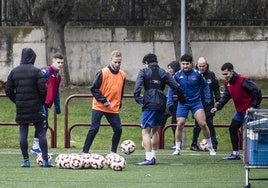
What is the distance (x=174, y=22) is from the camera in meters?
28.3

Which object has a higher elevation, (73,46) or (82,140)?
(73,46)

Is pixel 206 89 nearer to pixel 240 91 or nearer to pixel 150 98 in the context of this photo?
pixel 240 91

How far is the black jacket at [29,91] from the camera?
55.6ft

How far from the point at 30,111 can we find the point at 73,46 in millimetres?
12288

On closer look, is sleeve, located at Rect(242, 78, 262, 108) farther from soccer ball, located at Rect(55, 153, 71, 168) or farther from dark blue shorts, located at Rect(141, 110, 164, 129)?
soccer ball, located at Rect(55, 153, 71, 168)

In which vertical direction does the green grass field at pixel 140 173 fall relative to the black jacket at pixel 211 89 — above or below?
below

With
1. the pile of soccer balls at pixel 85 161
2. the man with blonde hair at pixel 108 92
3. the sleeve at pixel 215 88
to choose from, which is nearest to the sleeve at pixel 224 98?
the sleeve at pixel 215 88

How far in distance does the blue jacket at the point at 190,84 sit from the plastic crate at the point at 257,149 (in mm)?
4843

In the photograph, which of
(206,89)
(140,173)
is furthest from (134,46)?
(140,173)

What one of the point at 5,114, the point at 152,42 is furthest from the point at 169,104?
the point at 152,42

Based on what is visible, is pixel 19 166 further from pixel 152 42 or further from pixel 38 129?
pixel 152 42

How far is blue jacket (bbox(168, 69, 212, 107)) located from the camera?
63.9 ft

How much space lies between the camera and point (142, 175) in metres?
16.3

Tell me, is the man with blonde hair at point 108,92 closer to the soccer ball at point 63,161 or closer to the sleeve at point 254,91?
the soccer ball at point 63,161
